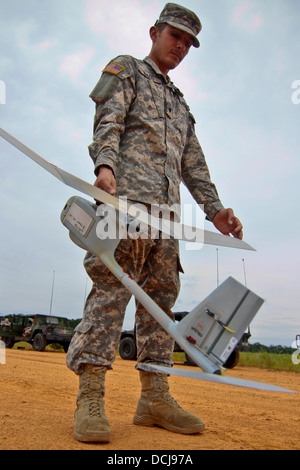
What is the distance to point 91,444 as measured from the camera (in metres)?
1.74

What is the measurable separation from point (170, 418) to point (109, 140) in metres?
1.52

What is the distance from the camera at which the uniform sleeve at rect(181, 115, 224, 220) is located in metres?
2.72

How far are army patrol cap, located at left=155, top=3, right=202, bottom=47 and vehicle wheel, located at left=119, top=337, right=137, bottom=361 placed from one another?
28.8 feet

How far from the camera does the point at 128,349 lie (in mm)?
10539

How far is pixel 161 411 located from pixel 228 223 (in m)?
1.17

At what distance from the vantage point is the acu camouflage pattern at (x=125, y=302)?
6.55 ft

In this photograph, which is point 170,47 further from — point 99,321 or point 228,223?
point 99,321

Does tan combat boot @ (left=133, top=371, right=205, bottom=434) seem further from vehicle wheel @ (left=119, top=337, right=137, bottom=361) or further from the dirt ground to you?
Result: vehicle wheel @ (left=119, top=337, right=137, bottom=361)

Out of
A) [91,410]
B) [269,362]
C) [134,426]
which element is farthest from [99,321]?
[269,362]

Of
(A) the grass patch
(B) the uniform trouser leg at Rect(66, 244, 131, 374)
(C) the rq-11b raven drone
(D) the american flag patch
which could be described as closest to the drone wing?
(C) the rq-11b raven drone

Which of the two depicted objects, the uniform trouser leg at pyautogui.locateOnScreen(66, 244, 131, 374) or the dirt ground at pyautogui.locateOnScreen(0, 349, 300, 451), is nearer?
the dirt ground at pyautogui.locateOnScreen(0, 349, 300, 451)

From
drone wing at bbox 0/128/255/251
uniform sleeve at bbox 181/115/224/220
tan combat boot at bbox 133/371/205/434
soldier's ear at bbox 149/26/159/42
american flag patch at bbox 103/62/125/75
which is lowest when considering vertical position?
tan combat boot at bbox 133/371/205/434
